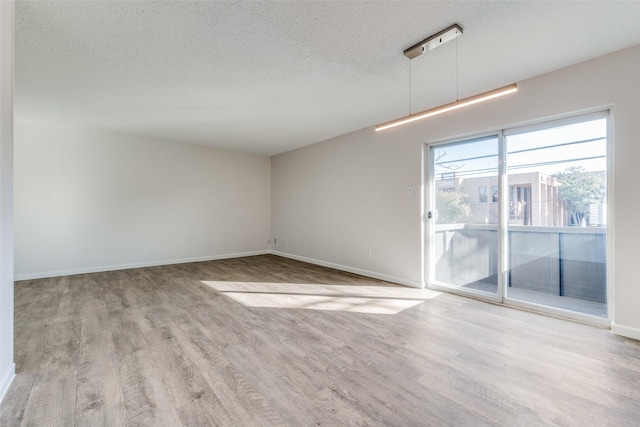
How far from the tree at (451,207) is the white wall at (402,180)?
1.13 feet

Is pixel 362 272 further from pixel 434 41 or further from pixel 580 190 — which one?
pixel 434 41

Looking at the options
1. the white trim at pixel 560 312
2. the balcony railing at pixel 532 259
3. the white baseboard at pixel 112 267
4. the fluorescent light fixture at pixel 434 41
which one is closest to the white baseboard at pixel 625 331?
the white trim at pixel 560 312

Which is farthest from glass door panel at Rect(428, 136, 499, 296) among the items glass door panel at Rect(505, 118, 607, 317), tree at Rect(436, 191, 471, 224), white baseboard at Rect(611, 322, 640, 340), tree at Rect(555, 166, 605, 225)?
white baseboard at Rect(611, 322, 640, 340)

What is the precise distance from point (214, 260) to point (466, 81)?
6.04 m

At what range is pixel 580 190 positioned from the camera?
309cm

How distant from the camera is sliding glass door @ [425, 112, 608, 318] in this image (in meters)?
3.03

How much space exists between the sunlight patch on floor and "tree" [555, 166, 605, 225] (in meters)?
1.94

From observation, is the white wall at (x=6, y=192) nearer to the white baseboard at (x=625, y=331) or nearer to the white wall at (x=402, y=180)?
the white wall at (x=402, y=180)

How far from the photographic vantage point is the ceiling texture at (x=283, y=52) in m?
2.16

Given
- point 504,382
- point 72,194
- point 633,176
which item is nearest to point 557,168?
point 633,176

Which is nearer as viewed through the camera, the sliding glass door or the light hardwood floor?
the light hardwood floor

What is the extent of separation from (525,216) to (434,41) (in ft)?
7.87

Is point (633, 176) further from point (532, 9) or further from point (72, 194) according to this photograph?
point (72, 194)

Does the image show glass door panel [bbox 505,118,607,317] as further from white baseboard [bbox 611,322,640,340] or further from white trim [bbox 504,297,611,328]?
white baseboard [bbox 611,322,640,340]
